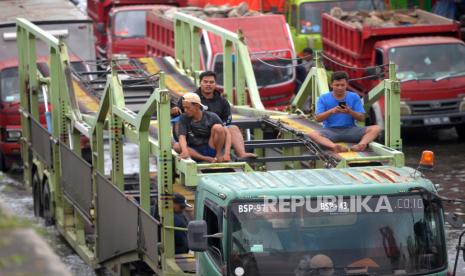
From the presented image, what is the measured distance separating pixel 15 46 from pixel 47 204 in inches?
228

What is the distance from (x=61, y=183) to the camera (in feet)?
53.5

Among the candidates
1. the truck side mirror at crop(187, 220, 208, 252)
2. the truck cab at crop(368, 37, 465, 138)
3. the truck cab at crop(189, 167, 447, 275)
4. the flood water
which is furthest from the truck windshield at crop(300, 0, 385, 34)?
the truck side mirror at crop(187, 220, 208, 252)

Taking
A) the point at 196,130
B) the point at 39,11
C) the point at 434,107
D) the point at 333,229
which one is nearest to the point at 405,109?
the point at 434,107

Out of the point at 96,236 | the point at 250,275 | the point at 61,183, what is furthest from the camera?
the point at 61,183

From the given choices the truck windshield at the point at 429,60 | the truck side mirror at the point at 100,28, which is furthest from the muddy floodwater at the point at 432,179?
the truck side mirror at the point at 100,28

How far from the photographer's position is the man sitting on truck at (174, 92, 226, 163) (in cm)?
1184

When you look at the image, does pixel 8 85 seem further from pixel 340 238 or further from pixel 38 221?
pixel 340 238

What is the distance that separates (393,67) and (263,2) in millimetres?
17589

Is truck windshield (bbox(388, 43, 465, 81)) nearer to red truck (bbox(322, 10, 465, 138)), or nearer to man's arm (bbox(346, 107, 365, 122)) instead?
red truck (bbox(322, 10, 465, 138))

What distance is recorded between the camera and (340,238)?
9.35 m

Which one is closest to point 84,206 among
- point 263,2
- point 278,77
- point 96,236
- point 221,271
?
point 96,236

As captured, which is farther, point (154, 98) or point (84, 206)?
point (84, 206)

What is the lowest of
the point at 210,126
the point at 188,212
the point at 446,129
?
the point at 446,129

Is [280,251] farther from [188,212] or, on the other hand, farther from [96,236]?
[96,236]
